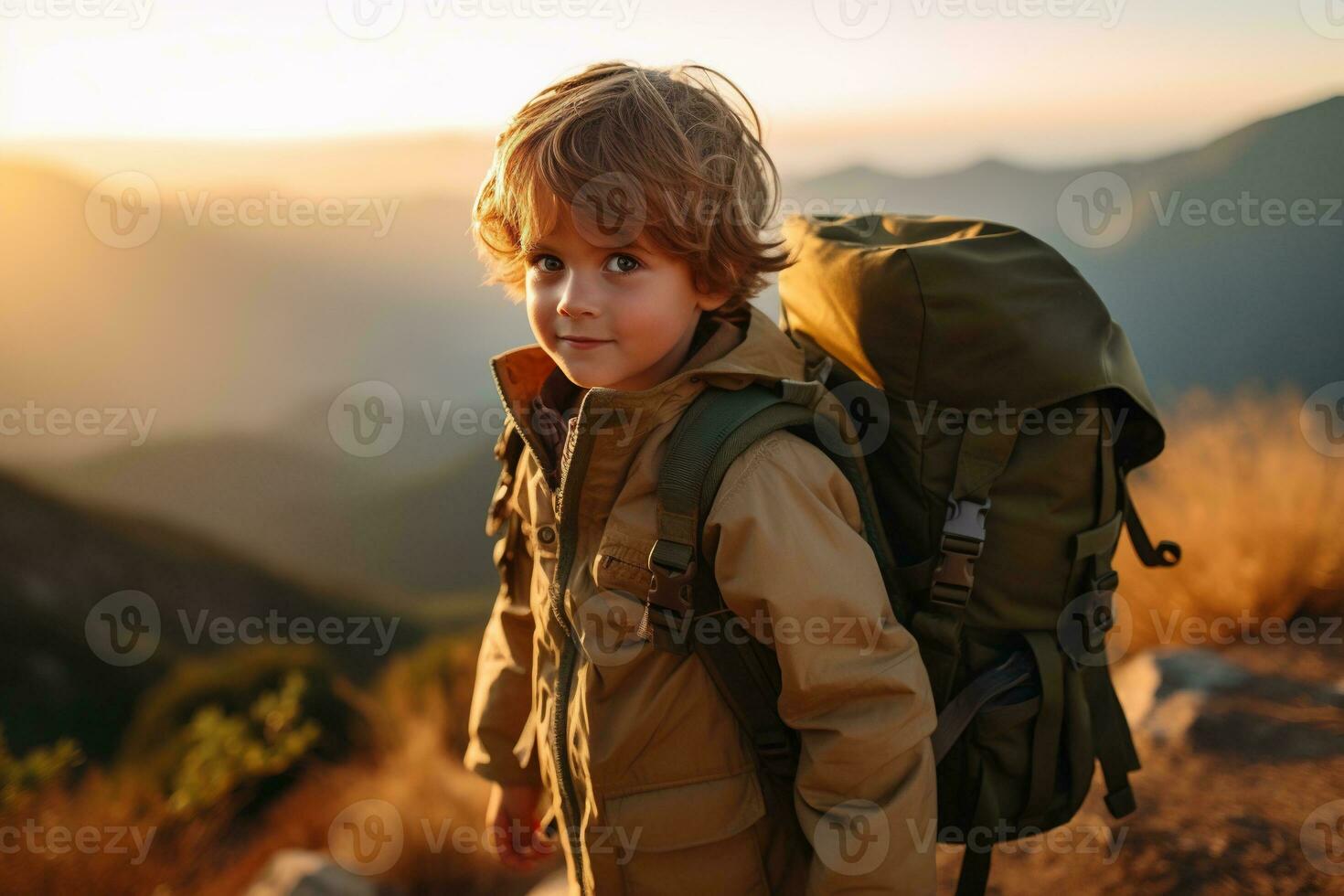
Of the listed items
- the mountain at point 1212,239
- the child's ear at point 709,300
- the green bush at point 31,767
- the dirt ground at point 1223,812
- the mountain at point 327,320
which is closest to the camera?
the child's ear at point 709,300

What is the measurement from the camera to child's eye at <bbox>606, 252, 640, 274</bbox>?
1623 millimetres

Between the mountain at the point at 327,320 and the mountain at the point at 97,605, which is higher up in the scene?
the mountain at the point at 327,320

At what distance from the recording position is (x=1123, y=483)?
1910mm

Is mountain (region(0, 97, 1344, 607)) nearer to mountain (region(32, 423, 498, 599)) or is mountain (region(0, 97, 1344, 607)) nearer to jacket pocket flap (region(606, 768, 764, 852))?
mountain (region(32, 423, 498, 599))

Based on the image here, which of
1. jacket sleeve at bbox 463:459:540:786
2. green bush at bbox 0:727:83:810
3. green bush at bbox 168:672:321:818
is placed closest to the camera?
jacket sleeve at bbox 463:459:540:786

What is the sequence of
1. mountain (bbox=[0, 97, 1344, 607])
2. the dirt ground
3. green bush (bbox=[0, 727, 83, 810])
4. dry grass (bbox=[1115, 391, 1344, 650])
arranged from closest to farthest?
1. the dirt ground
2. green bush (bbox=[0, 727, 83, 810])
3. mountain (bbox=[0, 97, 1344, 607])
4. dry grass (bbox=[1115, 391, 1344, 650])

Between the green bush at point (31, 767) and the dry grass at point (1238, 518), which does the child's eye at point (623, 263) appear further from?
the dry grass at point (1238, 518)

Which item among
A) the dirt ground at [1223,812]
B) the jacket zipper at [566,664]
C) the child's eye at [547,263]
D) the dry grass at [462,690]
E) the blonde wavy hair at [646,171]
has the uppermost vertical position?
the blonde wavy hair at [646,171]

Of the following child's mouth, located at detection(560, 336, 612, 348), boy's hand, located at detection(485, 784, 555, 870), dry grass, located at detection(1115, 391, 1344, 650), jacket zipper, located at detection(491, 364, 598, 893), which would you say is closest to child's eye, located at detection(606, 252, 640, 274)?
child's mouth, located at detection(560, 336, 612, 348)

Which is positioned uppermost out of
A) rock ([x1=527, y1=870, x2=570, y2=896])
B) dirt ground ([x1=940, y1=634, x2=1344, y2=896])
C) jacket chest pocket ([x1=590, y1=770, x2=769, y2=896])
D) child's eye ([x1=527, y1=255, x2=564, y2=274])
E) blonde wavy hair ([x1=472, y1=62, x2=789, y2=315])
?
blonde wavy hair ([x1=472, y1=62, x2=789, y2=315])

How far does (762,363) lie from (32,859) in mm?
2520

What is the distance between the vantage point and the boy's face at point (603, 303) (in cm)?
161

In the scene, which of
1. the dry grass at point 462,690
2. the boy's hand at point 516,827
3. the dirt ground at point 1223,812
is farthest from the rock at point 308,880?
the dirt ground at point 1223,812

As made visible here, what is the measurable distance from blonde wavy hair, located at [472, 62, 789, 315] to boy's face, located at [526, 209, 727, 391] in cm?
3
